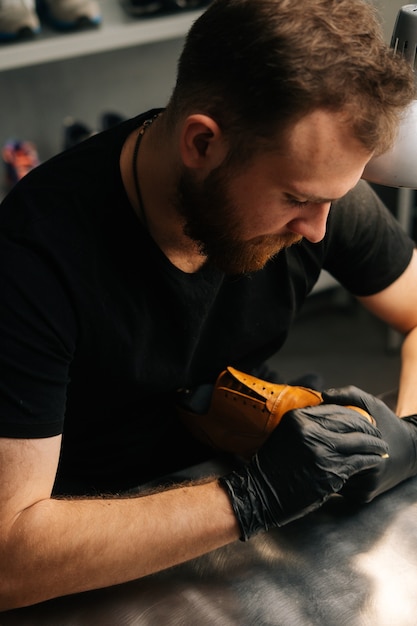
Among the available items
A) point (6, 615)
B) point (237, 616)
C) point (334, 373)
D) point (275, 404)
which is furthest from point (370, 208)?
point (334, 373)

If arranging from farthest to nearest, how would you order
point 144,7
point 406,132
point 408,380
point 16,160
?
point 16,160 < point 144,7 < point 408,380 < point 406,132

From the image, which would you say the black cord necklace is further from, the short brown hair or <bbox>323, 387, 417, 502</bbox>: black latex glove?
<bbox>323, 387, 417, 502</bbox>: black latex glove

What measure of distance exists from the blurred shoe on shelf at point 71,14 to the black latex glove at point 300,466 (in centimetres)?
124

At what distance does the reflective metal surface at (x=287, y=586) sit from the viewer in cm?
89

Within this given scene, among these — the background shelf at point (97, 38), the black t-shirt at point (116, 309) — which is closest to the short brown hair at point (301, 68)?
the black t-shirt at point (116, 309)

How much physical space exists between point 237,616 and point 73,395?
0.39 m

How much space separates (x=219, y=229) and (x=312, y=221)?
120 millimetres

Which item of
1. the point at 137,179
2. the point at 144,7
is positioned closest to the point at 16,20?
the point at 144,7

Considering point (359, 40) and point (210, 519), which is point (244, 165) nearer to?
point (359, 40)

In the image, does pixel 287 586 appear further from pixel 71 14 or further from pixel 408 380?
pixel 71 14

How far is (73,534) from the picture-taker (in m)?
0.96

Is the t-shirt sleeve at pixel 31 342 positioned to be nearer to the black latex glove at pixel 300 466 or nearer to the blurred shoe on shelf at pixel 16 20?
the black latex glove at pixel 300 466

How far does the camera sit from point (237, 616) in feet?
2.93

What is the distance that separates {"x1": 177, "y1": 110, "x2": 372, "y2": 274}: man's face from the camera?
90cm
